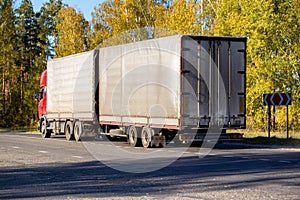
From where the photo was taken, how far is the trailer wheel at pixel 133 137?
24.8m

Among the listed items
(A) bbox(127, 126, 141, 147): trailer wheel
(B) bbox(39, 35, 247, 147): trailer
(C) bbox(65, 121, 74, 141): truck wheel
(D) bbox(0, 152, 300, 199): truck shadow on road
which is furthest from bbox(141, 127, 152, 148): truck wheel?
(C) bbox(65, 121, 74, 141): truck wheel

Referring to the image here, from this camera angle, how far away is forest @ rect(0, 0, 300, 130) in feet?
123

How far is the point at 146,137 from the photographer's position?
24141 millimetres

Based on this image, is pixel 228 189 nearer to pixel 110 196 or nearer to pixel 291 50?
pixel 110 196

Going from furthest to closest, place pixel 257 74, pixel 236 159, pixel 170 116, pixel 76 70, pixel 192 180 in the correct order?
pixel 257 74 < pixel 76 70 < pixel 170 116 < pixel 236 159 < pixel 192 180

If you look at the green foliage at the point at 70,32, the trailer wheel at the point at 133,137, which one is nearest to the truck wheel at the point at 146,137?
the trailer wheel at the point at 133,137

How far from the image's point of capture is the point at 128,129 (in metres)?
25.5

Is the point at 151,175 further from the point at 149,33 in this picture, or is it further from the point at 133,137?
the point at 149,33

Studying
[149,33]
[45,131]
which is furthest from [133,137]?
[149,33]

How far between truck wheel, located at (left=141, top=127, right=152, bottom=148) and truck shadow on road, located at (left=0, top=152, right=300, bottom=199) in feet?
19.2

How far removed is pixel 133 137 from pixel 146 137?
1084mm

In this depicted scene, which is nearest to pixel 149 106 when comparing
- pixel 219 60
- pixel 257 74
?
pixel 219 60

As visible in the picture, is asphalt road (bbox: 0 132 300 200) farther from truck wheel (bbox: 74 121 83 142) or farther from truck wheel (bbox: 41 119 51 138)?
truck wheel (bbox: 41 119 51 138)

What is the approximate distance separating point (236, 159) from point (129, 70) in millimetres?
7519
